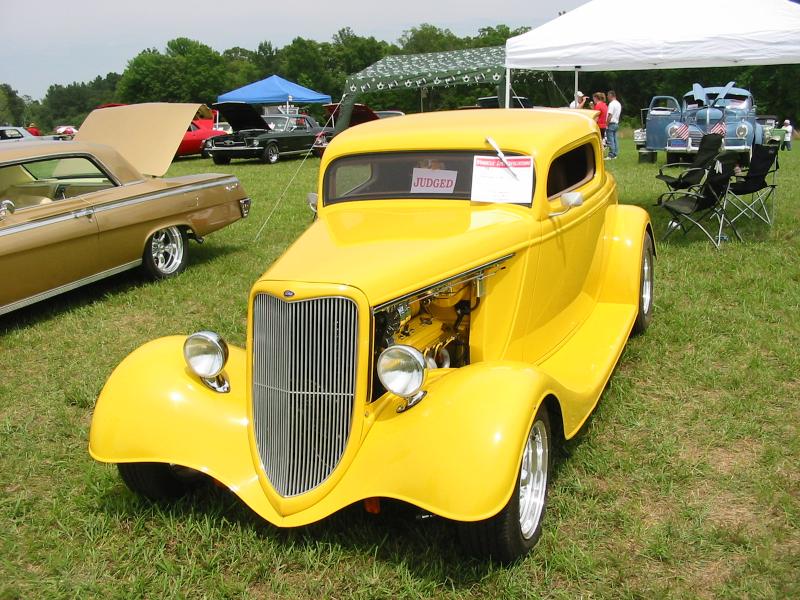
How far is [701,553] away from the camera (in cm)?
295

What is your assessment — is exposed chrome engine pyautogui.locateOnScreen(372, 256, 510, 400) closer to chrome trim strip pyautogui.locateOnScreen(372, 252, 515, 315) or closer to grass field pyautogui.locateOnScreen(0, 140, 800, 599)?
chrome trim strip pyautogui.locateOnScreen(372, 252, 515, 315)

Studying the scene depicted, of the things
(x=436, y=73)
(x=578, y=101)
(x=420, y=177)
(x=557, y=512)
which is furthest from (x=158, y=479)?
(x=436, y=73)

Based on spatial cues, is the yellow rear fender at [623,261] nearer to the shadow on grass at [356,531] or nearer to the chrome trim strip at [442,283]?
the chrome trim strip at [442,283]

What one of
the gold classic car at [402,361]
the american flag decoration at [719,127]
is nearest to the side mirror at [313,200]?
the gold classic car at [402,361]

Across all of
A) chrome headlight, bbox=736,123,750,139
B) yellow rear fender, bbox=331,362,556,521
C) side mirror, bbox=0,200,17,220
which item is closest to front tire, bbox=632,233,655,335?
yellow rear fender, bbox=331,362,556,521

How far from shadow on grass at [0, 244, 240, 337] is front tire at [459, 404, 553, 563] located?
5.00m

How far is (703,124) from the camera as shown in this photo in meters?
15.6

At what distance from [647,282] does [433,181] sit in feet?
8.02

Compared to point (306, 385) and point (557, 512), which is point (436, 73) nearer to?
point (557, 512)

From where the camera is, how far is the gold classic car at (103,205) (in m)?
6.05

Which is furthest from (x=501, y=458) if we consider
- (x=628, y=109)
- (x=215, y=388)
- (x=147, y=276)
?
(x=628, y=109)

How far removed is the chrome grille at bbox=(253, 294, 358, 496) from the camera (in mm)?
2783

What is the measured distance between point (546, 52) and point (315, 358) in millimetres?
7236

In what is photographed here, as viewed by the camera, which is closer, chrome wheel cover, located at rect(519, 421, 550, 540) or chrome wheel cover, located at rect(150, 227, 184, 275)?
chrome wheel cover, located at rect(519, 421, 550, 540)
